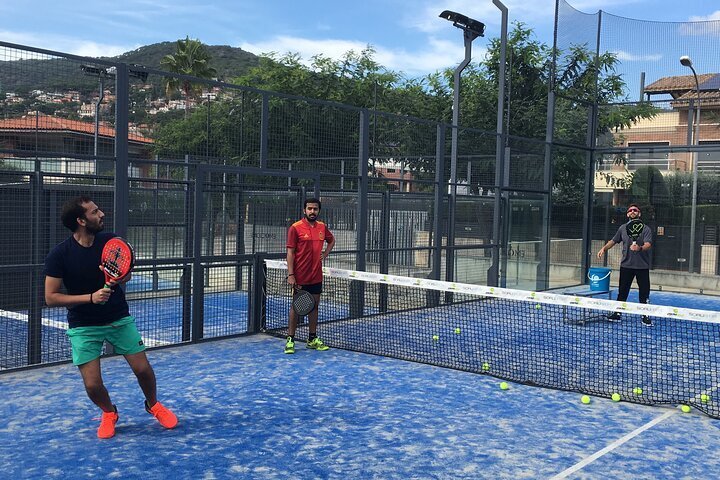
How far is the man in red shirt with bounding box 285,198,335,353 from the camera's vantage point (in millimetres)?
8703

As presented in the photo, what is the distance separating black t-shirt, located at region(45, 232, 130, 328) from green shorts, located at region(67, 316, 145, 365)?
49 mm

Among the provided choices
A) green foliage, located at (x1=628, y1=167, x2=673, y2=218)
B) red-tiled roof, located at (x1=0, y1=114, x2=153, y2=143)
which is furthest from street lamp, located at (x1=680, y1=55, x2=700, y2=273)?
red-tiled roof, located at (x1=0, y1=114, x2=153, y2=143)

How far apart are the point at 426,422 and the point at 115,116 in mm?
4687

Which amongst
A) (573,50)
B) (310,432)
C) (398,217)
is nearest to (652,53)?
(573,50)

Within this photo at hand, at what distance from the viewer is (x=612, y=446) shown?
5602 mm

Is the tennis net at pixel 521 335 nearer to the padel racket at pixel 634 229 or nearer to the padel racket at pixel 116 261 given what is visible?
the padel racket at pixel 634 229

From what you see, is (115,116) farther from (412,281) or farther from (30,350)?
(412,281)

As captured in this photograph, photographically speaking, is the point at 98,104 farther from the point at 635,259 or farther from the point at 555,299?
the point at 635,259

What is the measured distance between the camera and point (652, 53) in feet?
57.5

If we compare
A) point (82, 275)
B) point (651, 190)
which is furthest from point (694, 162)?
point (82, 275)

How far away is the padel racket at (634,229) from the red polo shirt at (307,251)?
225 inches

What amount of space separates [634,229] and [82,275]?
9269 mm

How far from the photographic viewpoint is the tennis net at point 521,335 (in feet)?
24.6

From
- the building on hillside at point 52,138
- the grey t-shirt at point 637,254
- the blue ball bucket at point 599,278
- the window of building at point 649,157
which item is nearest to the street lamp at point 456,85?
the blue ball bucket at point 599,278
